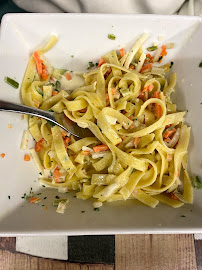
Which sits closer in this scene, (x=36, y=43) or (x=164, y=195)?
(x=164, y=195)

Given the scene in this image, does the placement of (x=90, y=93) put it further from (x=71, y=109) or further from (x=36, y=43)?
(x=36, y=43)

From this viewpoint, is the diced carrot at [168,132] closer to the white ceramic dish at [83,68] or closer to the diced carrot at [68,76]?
the white ceramic dish at [83,68]

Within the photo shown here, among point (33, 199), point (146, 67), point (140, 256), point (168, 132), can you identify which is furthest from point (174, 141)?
point (33, 199)

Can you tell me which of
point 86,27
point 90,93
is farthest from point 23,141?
point 86,27

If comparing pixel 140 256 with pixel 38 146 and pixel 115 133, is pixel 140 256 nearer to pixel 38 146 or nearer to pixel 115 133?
pixel 115 133

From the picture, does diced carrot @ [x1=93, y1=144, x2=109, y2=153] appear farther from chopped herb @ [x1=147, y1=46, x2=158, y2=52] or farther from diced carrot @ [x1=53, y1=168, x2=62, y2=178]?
chopped herb @ [x1=147, y1=46, x2=158, y2=52]
